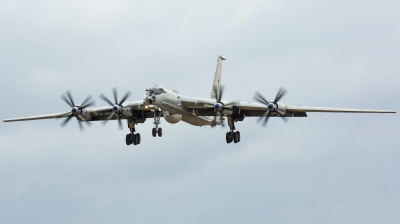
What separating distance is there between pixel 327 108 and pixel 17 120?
1065 inches

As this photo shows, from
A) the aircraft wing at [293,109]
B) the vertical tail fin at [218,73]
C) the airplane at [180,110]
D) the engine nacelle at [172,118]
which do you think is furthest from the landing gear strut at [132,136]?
the aircraft wing at [293,109]

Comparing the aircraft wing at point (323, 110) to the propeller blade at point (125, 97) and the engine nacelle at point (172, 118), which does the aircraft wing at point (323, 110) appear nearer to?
the engine nacelle at point (172, 118)

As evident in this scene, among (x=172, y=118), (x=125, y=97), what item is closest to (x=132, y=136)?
(x=125, y=97)

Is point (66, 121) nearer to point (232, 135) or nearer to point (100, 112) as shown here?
point (100, 112)

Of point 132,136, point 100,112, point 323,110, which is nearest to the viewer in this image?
point 323,110

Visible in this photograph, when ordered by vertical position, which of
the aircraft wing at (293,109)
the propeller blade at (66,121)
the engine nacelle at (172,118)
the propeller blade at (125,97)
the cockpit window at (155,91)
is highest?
the cockpit window at (155,91)

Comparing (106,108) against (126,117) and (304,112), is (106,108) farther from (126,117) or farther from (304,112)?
(304,112)

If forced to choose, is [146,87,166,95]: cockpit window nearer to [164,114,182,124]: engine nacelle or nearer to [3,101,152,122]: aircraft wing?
[164,114,182,124]: engine nacelle

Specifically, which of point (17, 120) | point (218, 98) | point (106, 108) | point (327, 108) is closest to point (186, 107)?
point (218, 98)

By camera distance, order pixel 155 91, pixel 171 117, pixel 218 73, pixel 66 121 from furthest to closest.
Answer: pixel 218 73, pixel 66 121, pixel 171 117, pixel 155 91

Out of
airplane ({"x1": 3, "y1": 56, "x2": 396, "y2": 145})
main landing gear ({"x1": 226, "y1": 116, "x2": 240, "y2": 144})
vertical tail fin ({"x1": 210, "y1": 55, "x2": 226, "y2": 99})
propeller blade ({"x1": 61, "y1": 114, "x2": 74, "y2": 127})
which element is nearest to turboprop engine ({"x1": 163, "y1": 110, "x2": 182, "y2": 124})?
airplane ({"x1": 3, "y1": 56, "x2": 396, "y2": 145})

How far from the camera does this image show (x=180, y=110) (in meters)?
62.8

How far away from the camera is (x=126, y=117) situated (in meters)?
65.7

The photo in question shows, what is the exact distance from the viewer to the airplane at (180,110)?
61.5 meters
